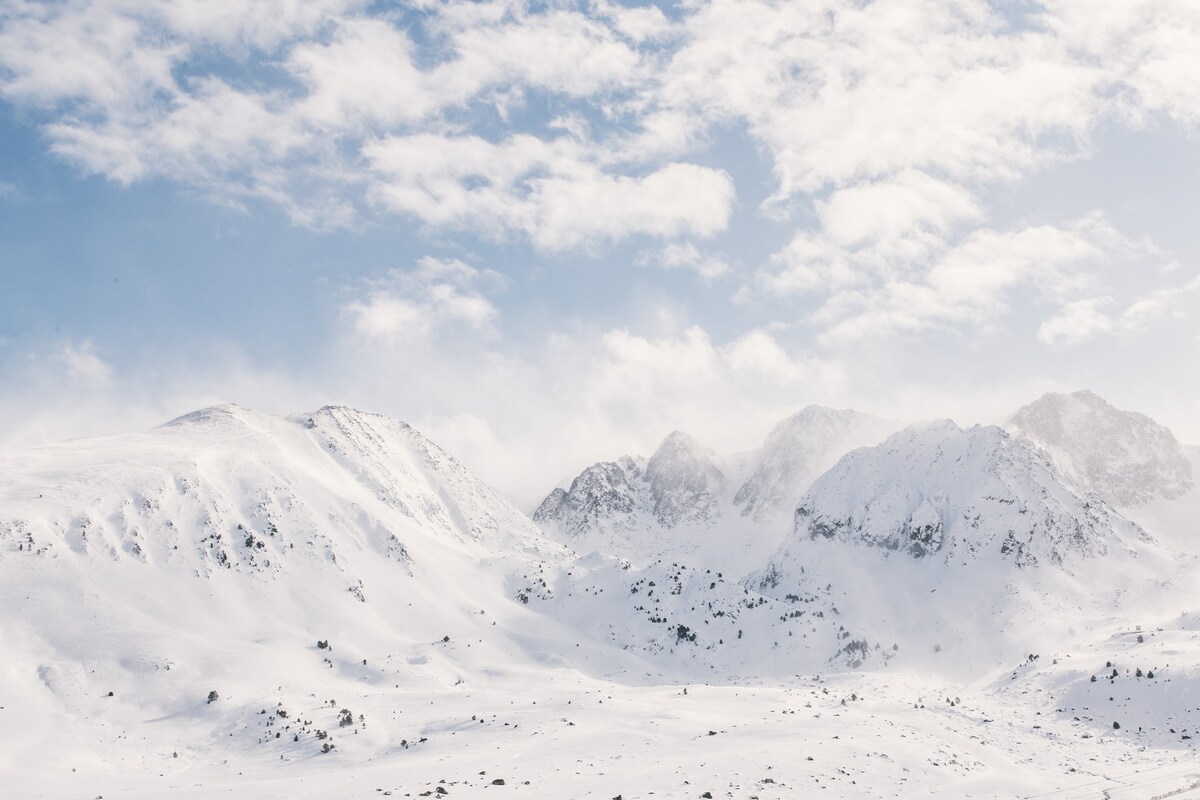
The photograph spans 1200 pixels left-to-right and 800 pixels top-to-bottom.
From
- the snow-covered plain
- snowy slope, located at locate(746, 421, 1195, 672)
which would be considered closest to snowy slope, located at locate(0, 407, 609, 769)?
the snow-covered plain

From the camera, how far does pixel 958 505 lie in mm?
135375

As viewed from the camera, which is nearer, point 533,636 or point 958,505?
point 533,636

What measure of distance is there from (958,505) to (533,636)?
80834 millimetres

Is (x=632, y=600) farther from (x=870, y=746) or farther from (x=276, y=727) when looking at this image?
(x=870, y=746)

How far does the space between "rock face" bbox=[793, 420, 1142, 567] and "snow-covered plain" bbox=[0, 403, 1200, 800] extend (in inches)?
21.9

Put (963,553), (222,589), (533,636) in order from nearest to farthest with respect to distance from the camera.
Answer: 1. (222,589)
2. (533,636)
3. (963,553)

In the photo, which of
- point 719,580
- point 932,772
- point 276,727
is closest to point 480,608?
point 719,580

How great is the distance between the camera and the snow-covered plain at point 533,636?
1639 inches

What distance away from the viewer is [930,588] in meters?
124

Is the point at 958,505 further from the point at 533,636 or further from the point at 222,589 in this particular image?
the point at 222,589

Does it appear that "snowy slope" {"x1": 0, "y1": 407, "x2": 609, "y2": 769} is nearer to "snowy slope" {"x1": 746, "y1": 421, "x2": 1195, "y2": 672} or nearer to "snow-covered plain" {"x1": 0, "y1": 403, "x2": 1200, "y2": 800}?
"snow-covered plain" {"x1": 0, "y1": 403, "x2": 1200, "y2": 800}

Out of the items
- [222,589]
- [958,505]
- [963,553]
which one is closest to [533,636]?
[222,589]

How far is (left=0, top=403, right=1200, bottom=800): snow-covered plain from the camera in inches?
1639

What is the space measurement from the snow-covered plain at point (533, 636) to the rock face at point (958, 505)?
56cm
